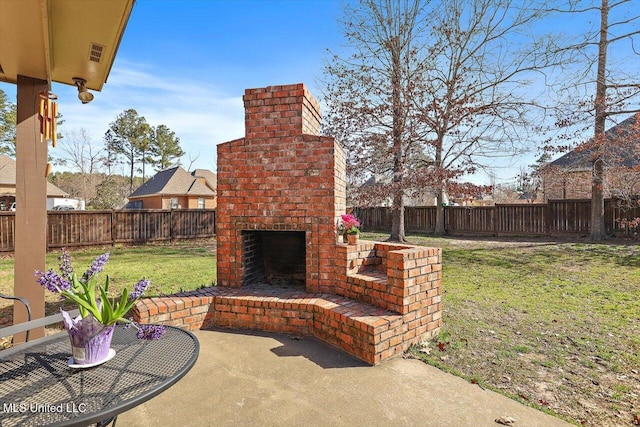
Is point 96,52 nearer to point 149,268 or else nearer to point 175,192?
point 149,268

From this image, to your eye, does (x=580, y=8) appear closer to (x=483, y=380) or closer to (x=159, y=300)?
(x=483, y=380)

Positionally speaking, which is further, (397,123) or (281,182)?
(397,123)

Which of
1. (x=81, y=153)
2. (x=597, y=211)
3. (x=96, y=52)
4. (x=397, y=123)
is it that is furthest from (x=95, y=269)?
(x=81, y=153)

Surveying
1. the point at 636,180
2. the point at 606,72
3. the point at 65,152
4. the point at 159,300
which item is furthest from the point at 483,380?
the point at 65,152

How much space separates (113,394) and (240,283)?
2.60 m

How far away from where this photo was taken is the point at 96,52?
2588 mm

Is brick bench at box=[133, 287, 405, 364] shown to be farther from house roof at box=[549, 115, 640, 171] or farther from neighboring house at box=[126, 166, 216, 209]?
neighboring house at box=[126, 166, 216, 209]

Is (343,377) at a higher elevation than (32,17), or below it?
below

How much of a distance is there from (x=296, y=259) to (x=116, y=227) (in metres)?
8.56

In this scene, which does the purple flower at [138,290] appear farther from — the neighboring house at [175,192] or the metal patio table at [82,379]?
the neighboring house at [175,192]

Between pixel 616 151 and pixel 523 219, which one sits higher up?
pixel 616 151

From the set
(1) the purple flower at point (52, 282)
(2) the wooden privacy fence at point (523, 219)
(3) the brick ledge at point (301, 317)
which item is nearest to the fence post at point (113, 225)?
(3) the brick ledge at point (301, 317)

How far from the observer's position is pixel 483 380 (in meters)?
2.41

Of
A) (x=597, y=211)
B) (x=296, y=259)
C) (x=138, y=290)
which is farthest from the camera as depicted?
(x=597, y=211)
